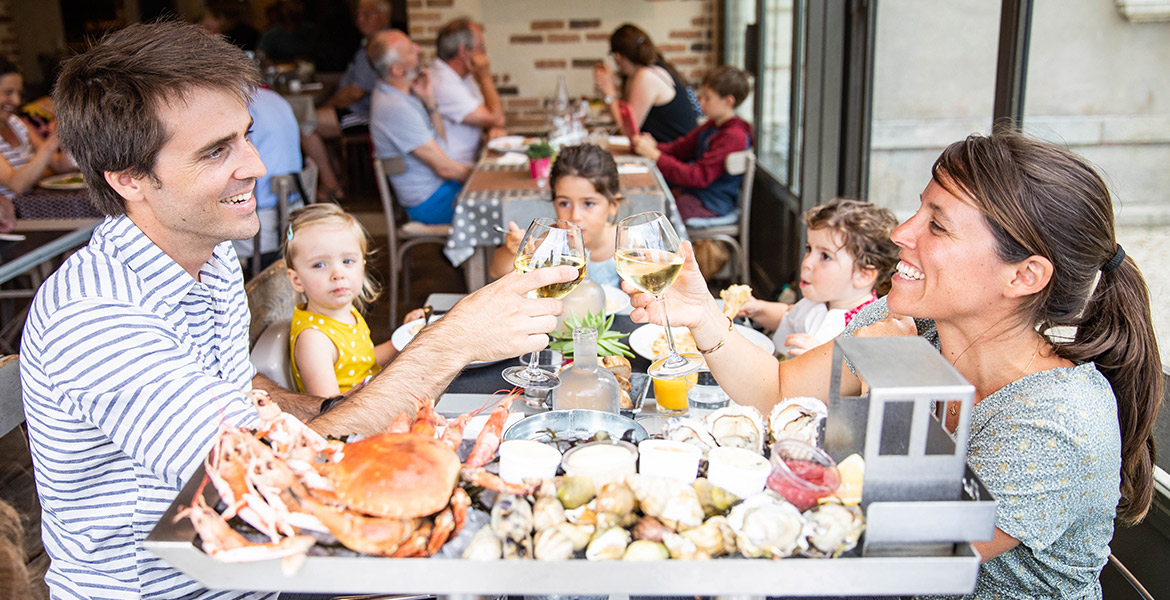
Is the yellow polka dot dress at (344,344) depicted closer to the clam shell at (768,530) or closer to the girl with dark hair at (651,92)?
the clam shell at (768,530)

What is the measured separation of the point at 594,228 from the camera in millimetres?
2971

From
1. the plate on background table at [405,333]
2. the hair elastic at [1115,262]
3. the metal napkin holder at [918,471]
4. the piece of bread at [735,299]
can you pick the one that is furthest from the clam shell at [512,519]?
the piece of bread at [735,299]

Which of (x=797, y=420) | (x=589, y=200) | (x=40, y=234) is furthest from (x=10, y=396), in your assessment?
(x=40, y=234)

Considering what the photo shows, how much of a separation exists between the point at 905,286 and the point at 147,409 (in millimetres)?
1156

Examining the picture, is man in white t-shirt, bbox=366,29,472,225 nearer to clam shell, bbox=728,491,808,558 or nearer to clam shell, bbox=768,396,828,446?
clam shell, bbox=768,396,828,446

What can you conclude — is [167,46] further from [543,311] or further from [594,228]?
[594,228]

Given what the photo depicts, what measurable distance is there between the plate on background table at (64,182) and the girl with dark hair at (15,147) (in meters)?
0.05

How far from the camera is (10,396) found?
1.50 metres

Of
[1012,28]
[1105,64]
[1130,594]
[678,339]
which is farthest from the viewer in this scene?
[1012,28]

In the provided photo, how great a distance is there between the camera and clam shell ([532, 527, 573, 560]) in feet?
2.59

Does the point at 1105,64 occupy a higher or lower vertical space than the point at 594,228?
higher

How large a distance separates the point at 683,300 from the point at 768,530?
74 centimetres

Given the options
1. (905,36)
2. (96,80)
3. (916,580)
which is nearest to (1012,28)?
(905,36)

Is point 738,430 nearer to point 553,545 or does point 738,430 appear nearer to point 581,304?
point 553,545
